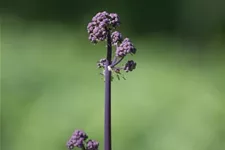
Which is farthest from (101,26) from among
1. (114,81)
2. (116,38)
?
(114,81)

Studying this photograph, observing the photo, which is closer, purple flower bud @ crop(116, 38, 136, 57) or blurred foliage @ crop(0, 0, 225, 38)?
purple flower bud @ crop(116, 38, 136, 57)

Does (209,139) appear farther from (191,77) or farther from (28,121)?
(28,121)

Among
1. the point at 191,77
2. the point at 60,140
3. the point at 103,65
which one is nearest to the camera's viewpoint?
the point at 103,65

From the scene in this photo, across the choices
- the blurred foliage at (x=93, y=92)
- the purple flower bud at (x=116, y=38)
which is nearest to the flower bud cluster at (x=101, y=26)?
the purple flower bud at (x=116, y=38)

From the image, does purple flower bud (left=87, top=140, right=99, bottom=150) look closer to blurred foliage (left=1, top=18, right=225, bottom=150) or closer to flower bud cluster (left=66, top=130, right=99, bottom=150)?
flower bud cluster (left=66, top=130, right=99, bottom=150)

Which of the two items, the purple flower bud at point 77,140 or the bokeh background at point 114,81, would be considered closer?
the purple flower bud at point 77,140

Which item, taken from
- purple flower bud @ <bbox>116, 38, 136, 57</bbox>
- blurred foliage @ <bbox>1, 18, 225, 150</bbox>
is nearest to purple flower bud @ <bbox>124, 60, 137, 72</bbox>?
purple flower bud @ <bbox>116, 38, 136, 57</bbox>

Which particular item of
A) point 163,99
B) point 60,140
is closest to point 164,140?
point 163,99

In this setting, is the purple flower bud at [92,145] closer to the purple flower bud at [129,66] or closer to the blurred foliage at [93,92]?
the purple flower bud at [129,66]

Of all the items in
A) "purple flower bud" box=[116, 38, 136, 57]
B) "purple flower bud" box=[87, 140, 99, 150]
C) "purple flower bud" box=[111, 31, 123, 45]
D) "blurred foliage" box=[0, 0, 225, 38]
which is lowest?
"purple flower bud" box=[87, 140, 99, 150]
